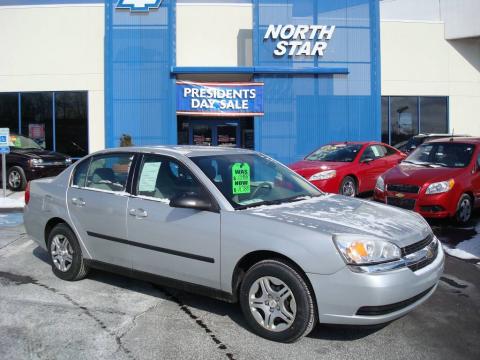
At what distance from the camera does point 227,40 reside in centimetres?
1975

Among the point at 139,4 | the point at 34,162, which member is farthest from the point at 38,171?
the point at 139,4

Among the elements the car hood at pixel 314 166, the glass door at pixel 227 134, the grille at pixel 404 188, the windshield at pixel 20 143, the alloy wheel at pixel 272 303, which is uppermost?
the glass door at pixel 227 134

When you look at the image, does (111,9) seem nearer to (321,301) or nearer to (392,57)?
(392,57)

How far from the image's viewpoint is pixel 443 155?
9.55 m

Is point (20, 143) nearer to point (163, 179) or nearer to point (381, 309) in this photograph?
point (163, 179)

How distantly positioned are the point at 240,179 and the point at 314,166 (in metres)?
6.84

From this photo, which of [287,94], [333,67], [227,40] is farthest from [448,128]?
[227,40]

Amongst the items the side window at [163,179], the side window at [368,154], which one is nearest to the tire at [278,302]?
the side window at [163,179]

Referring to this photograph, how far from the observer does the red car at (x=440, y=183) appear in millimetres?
8352

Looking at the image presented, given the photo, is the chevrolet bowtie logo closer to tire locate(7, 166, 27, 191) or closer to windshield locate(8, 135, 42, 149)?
windshield locate(8, 135, 42, 149)

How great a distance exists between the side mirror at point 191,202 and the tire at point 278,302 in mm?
673

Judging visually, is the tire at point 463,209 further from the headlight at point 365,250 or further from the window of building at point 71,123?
the window of building at point 71,123

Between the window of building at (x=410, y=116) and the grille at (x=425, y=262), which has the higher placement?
the window of building at (x=410, y=116)

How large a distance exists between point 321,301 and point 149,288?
2357mm
